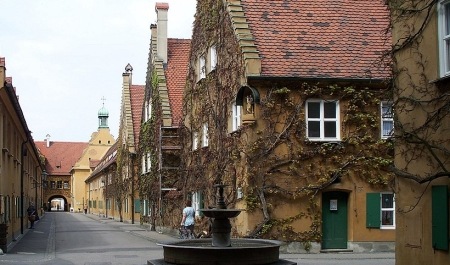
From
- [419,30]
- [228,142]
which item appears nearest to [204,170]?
[228,142]

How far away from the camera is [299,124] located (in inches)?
973

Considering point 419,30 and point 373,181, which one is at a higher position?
point 419,30

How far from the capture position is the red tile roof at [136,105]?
55325 millimetres

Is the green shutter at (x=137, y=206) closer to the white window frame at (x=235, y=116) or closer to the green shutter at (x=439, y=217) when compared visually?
the white window frame at (x=235, y=116)

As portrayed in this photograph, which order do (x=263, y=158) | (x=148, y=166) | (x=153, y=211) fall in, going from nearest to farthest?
1. (x=263, y=158)
2. (x=153, y=211)
3. (x=148, y=166)

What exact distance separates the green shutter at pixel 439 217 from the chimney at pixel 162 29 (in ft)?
103

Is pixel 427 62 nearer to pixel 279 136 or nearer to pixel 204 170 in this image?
pixel 279 136

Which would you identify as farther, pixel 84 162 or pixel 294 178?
pixel 84 162

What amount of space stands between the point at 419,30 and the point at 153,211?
29101mm

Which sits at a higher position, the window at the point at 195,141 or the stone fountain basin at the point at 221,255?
the window at the point at 195,141

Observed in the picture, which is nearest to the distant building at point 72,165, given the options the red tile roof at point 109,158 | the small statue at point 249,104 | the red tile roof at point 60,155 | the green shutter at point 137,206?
the red tile roof at point 60,155

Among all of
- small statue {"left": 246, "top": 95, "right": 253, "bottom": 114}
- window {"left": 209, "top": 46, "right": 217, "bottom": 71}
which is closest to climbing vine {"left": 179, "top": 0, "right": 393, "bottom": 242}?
small statue {"left": 246, "top": 95, "right": 253, "bottom": 114}

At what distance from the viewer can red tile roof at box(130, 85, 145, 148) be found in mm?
55325

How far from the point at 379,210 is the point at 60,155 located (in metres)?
114
